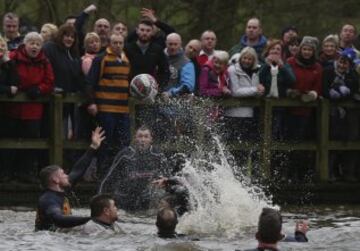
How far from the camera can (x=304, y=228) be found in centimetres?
1394

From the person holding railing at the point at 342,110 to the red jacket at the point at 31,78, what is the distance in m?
4.17

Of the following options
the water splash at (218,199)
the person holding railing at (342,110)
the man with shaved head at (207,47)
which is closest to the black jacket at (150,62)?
the man with shaved head at (207,47)

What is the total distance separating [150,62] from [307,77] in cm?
235

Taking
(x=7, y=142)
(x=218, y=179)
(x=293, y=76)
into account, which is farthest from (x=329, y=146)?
(x=7, y=142)

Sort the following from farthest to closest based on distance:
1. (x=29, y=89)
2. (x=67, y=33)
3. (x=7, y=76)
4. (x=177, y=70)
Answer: (x=177, y=70), (x=67, y=33), (x=29, y=89), (x=7, y=76)

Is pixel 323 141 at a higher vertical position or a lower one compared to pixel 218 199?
higher

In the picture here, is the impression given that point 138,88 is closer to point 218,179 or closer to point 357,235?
point 218,179

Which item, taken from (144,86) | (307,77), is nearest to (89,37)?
(144,86)

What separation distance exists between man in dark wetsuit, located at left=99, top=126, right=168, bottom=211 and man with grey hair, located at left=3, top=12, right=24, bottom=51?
2341mm

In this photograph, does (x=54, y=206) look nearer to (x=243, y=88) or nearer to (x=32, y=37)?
(x=32, y=37)

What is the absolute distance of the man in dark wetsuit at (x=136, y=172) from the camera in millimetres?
17531

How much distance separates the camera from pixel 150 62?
19297 millimetres

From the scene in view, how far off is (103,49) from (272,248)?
807 cm

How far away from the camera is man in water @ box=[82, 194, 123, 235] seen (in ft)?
47.6
